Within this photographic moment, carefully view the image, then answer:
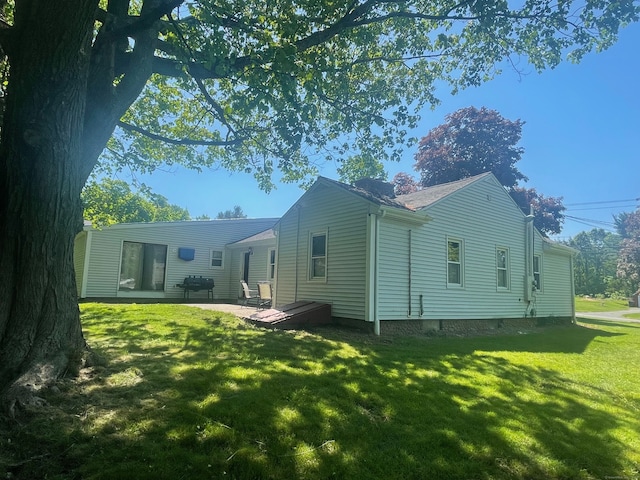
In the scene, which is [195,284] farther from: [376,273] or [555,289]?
[555,289]

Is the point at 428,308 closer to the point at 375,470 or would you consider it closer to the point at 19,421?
the point at 375,470

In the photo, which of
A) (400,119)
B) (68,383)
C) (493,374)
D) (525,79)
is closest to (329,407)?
(68,383)

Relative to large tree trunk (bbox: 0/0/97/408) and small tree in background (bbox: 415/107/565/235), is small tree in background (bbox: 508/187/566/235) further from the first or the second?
large tree trunk (bbox: 0/0/97/408)

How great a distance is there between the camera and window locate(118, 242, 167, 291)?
16.4 m

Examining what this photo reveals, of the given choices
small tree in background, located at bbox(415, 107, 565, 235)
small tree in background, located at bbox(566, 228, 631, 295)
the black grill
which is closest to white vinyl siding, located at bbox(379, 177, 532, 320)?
the black grill

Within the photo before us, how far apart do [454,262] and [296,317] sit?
201 inches

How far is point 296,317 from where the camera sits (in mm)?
9250

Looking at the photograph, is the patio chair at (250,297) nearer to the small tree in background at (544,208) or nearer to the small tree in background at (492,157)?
the small tree in background at (492,157)

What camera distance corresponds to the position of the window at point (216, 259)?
18.6 metres

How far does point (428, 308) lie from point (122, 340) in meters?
7.40

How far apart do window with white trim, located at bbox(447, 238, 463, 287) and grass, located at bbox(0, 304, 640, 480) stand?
460 cm

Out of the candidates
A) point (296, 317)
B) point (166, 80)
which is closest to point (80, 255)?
point (166, 80)

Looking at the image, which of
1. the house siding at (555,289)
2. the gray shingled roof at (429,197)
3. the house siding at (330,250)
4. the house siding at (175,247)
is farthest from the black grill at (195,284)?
the house siding at (555,289)

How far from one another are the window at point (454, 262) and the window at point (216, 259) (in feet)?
39.1
